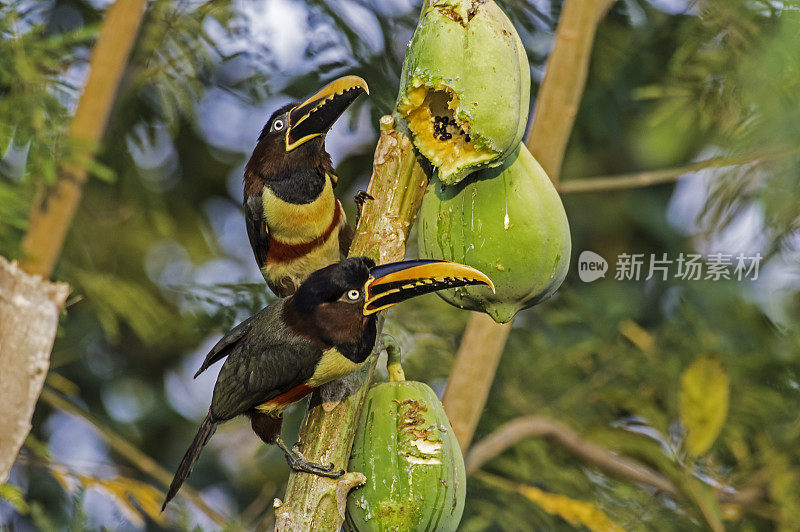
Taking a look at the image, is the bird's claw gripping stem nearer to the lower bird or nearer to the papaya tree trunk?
the lower bird

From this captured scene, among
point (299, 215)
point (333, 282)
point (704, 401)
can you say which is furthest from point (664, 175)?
point (333, 282)

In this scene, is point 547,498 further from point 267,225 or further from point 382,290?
point 382,290

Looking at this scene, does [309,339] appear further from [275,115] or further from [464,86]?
[275,115]

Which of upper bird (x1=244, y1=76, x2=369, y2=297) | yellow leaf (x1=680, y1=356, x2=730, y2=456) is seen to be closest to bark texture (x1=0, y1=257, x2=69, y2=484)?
upper bird (x1=244, y1=76, x2=369, y2=297)

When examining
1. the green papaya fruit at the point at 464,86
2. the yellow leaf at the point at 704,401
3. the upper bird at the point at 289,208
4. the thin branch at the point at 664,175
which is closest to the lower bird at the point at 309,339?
the green papaya fruit at the point at 464,86

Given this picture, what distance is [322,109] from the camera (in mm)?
1499

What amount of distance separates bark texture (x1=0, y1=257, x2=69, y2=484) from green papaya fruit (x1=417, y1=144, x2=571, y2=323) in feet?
3.22

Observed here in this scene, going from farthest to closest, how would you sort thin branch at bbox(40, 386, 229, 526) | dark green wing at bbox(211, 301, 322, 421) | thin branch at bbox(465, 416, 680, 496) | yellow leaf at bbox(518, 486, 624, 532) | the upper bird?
thin branch at bbox(40, 386, 229, 526) → yellow leaf at bbox(518, 486, 624, 532) → thin branch at bbox(465, 416, 680, 496) → the upper bird → dark green wing at bbox(211, 301, 322, 421)

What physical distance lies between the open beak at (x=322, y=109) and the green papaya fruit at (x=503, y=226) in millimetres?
225

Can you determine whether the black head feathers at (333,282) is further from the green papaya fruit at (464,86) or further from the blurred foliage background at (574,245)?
the blurred foliage background at (574,245)

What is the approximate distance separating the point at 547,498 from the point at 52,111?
1.78m

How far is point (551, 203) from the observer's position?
1259 millimetres

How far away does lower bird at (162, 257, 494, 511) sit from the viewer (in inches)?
46.3

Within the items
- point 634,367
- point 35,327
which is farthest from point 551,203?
point 634,367
